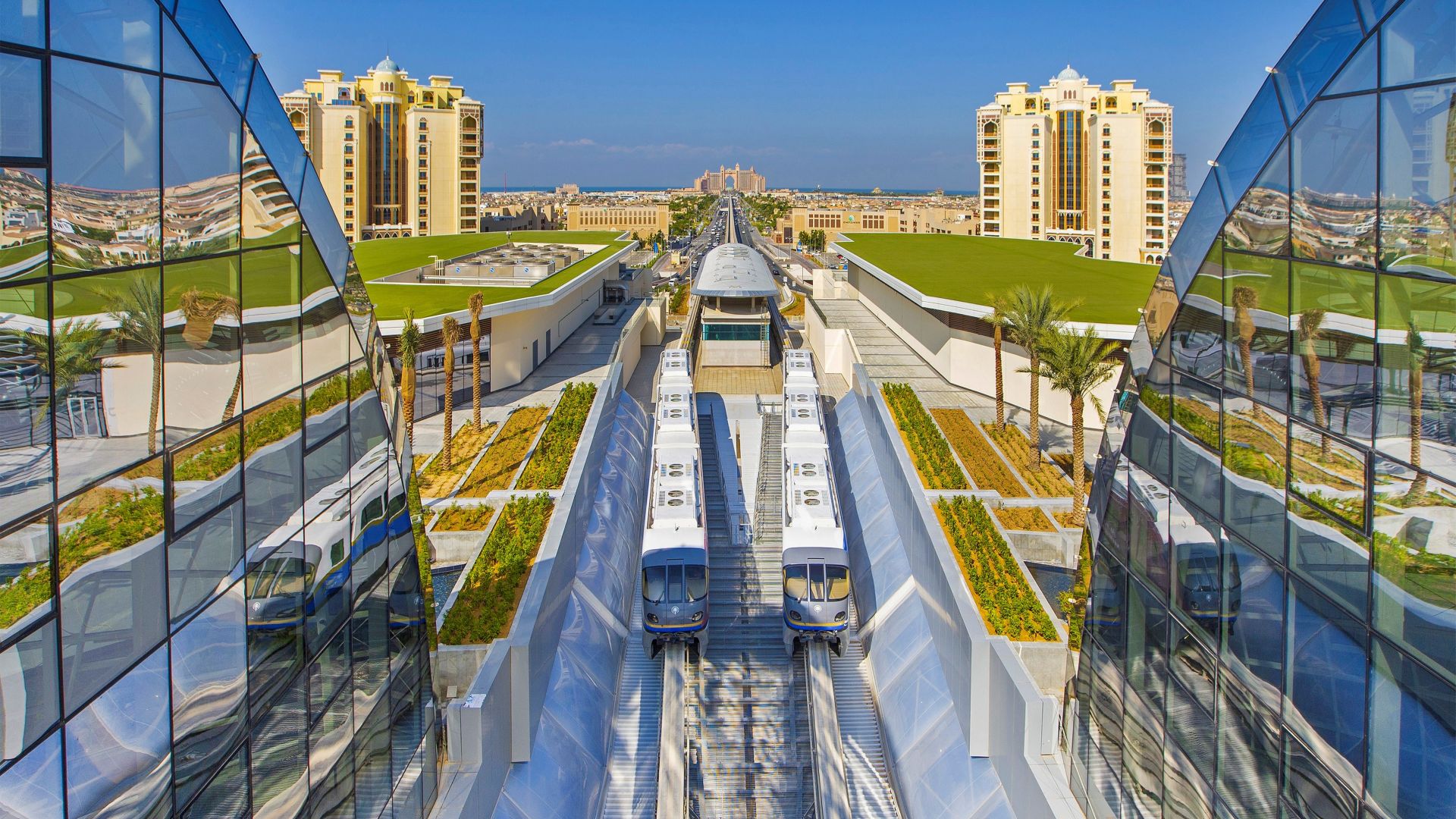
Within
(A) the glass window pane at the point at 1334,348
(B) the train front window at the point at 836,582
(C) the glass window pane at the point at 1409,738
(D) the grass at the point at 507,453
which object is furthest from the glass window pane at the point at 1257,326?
(D) the grass at the point at 507,453

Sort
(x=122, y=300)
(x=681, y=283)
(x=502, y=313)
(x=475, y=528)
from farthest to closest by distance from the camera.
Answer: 1. (x=681, y=283)
2. (x=502, y=313)
3. (x=475, y=528)
4. (x=122, y=300)

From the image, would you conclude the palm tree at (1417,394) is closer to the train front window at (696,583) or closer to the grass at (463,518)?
the train front window at (696,583)

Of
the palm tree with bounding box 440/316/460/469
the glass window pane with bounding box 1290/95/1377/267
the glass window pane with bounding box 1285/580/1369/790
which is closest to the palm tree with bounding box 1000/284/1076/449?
the palm tree with bounding box 440/316/460/469

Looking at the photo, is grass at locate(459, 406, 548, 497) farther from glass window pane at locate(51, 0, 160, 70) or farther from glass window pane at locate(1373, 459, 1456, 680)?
glass window pane at locate(1373, 459, 1456, 680)

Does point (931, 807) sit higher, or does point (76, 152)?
point (76, 152)

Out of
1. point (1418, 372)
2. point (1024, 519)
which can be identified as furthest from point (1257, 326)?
point (1024, 519)

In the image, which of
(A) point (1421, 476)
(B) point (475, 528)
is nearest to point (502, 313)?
(B) point (475, 528)

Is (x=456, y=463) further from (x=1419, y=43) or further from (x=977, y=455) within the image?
(x=1419, y=43)

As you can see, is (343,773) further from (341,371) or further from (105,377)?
(105,377)
